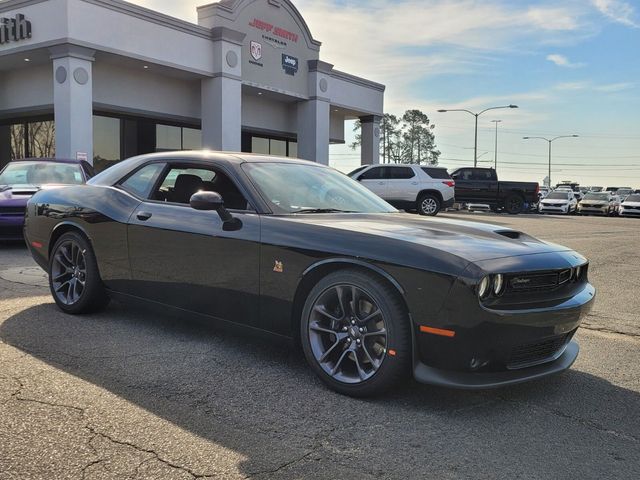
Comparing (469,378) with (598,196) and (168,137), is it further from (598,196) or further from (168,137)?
(598,196)

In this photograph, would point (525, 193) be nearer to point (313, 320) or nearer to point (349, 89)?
point (349, 89)

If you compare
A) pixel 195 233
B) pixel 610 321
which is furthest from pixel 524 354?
pixel 610 321

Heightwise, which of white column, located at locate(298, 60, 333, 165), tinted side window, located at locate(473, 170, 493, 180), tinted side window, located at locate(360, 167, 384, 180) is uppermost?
white column, located at locate(298, 60, 333, 165)

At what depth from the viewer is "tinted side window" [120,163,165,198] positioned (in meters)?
4.83

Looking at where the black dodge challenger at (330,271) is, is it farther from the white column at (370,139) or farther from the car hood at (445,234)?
the white column at (370,139)

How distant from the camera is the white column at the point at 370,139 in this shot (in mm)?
33938

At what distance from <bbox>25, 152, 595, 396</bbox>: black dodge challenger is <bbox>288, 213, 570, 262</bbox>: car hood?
0.6 inches

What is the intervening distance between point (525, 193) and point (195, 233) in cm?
2632

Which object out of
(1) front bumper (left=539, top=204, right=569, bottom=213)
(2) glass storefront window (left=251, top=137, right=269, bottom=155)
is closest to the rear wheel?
(2) glass storefront window (left=251, top=137, right=269, bottom=155)

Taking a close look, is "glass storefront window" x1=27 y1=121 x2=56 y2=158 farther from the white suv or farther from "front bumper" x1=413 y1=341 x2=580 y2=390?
"front bumper" x1=413 y1=341 x2=580 y2=390

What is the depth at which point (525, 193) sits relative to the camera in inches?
1109

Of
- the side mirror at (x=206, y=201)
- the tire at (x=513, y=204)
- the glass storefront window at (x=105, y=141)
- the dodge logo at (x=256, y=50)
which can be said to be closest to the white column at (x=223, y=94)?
the dodge logo at (x=256, y=50)

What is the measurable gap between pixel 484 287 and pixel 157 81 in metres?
22.8

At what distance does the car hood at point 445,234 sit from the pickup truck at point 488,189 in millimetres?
24657
